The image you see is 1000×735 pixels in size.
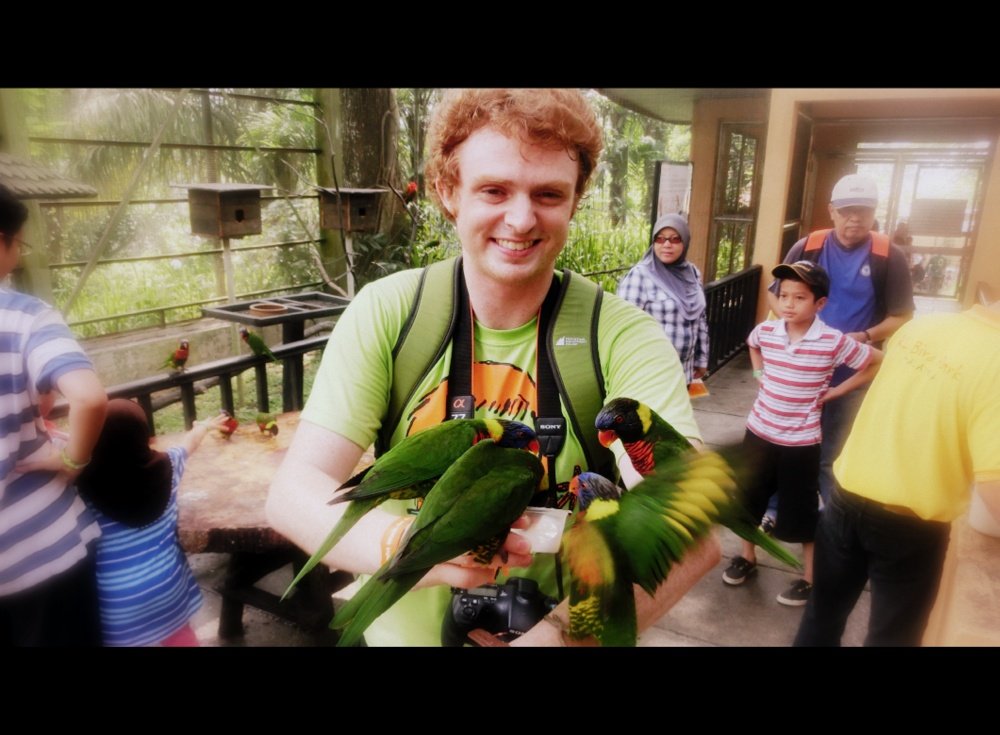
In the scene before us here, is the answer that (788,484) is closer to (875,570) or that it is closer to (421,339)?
(875,570)

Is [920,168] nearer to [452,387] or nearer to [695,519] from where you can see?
[695,519]

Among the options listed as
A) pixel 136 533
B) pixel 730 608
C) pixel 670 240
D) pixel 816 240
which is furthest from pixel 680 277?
pixel 136 533

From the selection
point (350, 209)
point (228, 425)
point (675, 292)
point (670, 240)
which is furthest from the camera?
point (350, 209)

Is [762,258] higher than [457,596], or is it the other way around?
[762,258]

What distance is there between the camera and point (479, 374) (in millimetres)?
646

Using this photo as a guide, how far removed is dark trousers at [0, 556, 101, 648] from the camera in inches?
27.4

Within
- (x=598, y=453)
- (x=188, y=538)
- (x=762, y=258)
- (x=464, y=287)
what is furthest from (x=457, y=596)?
(x=762, y=258)

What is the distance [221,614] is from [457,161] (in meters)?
1.00

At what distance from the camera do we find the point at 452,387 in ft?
2.10

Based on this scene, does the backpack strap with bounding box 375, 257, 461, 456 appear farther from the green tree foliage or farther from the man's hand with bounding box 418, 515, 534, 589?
the green tree foliage

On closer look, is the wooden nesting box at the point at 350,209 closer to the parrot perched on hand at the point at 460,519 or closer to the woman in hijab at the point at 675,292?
the woman in hijab at the point at 675,292

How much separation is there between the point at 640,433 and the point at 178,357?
719 mm

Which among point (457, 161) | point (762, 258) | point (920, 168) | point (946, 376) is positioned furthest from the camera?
point (762, 258)

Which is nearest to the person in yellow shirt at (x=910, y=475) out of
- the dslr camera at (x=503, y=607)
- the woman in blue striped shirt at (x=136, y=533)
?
the dslr camera at (x=503, y=607)
